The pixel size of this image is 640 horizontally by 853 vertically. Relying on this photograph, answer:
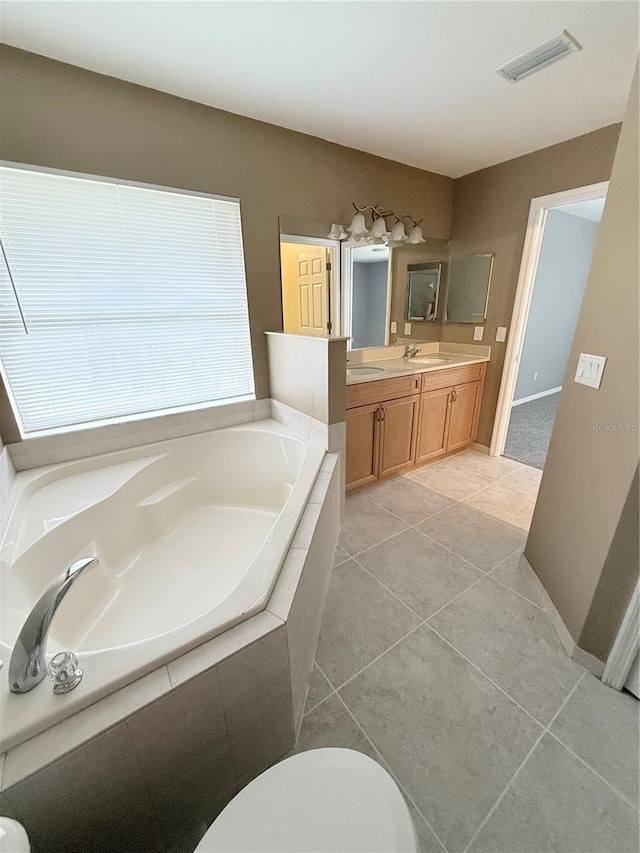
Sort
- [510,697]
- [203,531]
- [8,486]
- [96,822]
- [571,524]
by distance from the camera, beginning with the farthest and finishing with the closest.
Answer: [203,531]
[8,486]
[571,524]
[510,697]
[96,822]

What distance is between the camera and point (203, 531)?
192cm

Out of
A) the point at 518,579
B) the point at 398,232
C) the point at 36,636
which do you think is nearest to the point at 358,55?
the point at 398,232

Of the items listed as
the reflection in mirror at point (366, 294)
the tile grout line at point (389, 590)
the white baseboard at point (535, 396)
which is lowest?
the tile grout line at point (389, 590)

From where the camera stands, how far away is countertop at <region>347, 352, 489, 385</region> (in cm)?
242

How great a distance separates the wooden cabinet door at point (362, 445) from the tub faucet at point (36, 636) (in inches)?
69.8

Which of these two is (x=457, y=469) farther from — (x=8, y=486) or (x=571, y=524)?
(x=8, y=486)

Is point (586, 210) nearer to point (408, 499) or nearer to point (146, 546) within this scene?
point (408, 499)

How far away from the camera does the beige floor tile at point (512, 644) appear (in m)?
1.26

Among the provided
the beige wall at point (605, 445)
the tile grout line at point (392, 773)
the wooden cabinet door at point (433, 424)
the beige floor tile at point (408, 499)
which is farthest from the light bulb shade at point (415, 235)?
the tile grout line at point (392, 773)

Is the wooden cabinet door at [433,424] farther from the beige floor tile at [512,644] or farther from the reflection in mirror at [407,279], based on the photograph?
the beige floor tile at [512,644]

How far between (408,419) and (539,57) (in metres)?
1.98

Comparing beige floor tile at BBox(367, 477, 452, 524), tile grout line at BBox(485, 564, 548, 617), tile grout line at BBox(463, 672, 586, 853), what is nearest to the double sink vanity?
beige floor tile at BBox(367, 477, 452, 524)

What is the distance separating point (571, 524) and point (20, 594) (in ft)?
6.73


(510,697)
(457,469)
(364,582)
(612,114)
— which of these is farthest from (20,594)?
(612,114)
